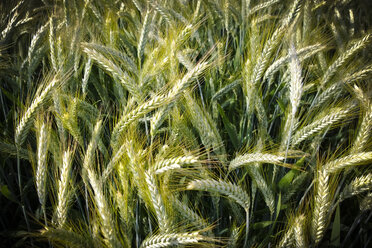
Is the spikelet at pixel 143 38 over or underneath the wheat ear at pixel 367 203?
over

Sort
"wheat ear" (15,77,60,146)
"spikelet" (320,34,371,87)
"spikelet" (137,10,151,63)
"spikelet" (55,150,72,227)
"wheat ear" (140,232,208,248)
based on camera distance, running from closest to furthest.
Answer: "wheat ear" (140,232,208,248), "spikelet" (55,150,72,227), "wheat ear" (15,77,60,146), "spikelet" (137,10,151,63), "spikelet" (320,34,371,87)

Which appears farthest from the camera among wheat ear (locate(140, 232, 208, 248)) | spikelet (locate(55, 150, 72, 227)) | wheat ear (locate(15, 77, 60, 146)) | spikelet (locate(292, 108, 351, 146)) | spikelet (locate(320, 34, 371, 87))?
spikelet (locate(320, 34, 371, 87))

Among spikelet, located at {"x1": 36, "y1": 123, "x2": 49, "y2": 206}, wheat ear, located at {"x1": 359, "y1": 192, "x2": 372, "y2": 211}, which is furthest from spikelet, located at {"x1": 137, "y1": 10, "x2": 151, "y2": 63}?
wheat ear, located at {"x1": 359, "y1": 192, "x2": 372, "y2": 211}

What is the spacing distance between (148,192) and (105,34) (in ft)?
4.18

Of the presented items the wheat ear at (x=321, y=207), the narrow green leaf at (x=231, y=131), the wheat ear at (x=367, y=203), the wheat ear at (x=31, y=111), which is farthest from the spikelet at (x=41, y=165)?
the wheat ear at (x=367, y=203)

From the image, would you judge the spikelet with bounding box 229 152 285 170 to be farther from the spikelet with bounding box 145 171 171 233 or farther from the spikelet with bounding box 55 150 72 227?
the spikelet with bounding box 55 150 72 227

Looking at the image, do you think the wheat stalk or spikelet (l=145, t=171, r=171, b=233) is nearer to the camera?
spikelet (l=145, t=171, r=171, b=233)

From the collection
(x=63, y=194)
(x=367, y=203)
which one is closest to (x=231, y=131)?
(x=367, y=203)

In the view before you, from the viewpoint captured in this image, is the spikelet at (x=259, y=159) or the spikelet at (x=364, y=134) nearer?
the spikelet at (x=259, y=159)

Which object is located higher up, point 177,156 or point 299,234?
point 177,156

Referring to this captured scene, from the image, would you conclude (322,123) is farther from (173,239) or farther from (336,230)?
(173,239)

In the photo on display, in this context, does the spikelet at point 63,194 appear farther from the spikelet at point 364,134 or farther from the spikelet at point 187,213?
the spikelet at point 364,134

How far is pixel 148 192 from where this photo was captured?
34.9 inches

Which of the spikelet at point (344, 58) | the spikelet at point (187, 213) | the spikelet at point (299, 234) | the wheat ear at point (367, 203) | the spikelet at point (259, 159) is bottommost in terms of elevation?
the wheat ear at point (367, 203)
